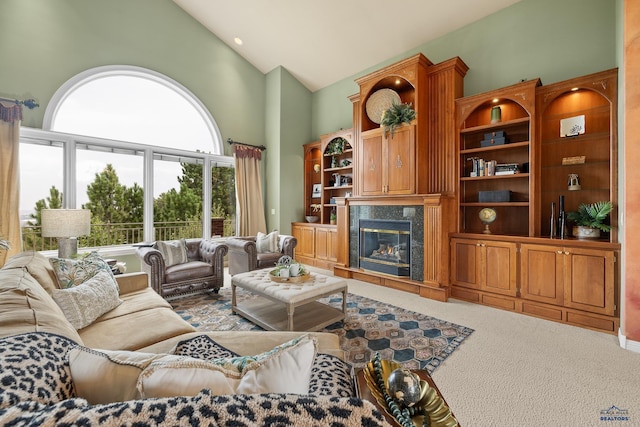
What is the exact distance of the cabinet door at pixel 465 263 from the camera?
3.57m

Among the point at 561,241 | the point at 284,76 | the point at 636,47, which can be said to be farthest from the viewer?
the point at 284,76

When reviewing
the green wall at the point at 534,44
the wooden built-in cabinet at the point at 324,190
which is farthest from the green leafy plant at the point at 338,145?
the green wall at the point at 534,44

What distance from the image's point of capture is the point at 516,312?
3.24m

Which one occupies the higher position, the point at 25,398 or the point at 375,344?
the point at 25,398

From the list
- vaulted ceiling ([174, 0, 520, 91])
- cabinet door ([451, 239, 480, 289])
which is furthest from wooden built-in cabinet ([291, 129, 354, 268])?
cabinet door ([451, 239, 480, 289])

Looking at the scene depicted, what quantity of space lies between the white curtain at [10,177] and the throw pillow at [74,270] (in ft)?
6.51

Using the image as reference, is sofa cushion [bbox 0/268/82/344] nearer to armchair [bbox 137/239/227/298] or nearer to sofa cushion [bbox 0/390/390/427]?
sofa cushion [bbox 0/390/390/427]

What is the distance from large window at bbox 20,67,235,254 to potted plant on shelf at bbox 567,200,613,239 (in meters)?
5.43

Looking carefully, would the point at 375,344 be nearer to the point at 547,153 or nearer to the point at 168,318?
the point at 168,318

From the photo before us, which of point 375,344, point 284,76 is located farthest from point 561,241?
point 284,76

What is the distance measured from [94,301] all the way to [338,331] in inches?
78.1

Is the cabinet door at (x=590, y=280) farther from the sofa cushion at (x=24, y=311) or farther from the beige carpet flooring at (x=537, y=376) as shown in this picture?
the sofa cushion at (x=24, y=311)

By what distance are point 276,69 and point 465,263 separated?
16.8 feet

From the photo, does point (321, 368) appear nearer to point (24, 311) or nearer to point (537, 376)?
point (24, 311)
